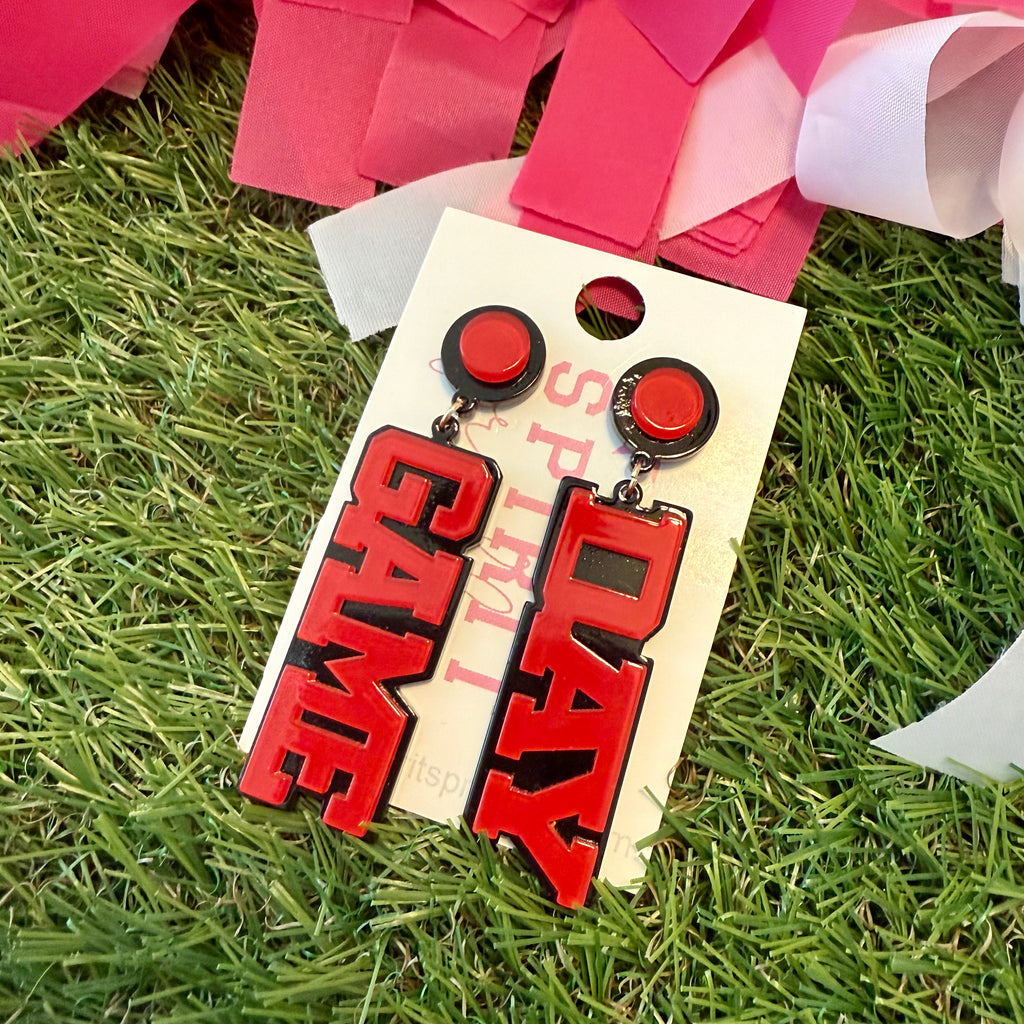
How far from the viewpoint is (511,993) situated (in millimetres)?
738

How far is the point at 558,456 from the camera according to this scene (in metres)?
0.86

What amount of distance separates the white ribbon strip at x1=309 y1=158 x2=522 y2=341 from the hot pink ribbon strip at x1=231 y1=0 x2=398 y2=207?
0.15 feet

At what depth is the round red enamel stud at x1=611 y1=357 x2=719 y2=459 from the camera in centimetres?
83

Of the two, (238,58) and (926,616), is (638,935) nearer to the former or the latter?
(926,616)

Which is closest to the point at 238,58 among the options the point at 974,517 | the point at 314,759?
the point at 314,759

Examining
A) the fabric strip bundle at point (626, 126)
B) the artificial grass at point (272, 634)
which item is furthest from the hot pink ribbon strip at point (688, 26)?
the artificial grass at point (272, 634)

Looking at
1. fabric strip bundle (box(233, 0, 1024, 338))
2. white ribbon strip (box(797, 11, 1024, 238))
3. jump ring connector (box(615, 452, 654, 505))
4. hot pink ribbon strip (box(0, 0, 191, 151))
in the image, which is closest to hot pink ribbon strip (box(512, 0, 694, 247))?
fabric strip bundle (box(233, 0, 1024, 338))

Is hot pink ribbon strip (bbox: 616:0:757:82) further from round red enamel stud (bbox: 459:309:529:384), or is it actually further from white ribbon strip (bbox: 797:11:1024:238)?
round red enamel stud (bbox: 459:309:529:384)

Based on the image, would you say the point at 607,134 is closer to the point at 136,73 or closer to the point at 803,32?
the point at 803,32

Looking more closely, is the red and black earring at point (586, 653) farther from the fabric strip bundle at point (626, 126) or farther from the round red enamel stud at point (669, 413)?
the fabric strip bundle at point (626, 126)

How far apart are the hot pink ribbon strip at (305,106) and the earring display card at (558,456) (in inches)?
6.9

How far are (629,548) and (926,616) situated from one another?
0.28 metres

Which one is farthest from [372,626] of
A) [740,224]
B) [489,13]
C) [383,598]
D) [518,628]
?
[489,13]

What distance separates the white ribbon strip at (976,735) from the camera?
2.52 ft
